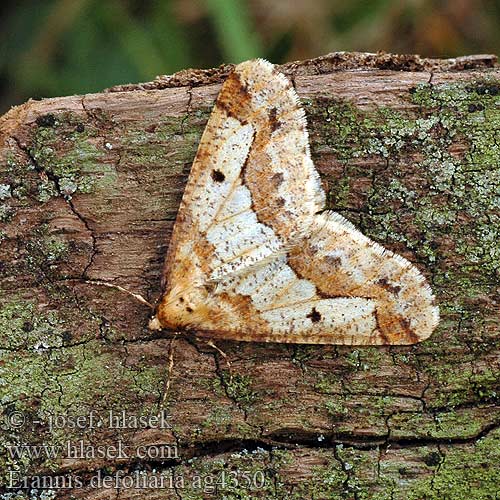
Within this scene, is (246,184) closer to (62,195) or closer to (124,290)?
(124,290)

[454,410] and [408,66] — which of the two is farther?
[408,66]

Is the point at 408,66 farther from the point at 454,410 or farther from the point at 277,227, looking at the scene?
the point at 454,410

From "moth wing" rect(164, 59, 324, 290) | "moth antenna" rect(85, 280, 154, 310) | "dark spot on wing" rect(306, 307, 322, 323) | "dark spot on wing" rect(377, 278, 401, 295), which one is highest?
"moth wing" rect(164, 59, 324, 290)

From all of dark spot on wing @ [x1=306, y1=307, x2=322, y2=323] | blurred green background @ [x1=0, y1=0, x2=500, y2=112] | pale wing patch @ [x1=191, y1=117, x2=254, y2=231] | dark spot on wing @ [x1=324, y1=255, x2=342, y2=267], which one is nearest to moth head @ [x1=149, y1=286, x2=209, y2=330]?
pale wing patch @ [x1=191, y1=117, x2=254, y2=231]

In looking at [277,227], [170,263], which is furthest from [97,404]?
[277,227]

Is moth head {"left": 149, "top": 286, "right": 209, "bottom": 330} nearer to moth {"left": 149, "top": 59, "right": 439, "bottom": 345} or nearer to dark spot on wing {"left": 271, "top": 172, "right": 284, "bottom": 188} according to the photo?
moth {"left": 149, "top": 59, "right": 439, "bottom": 345}

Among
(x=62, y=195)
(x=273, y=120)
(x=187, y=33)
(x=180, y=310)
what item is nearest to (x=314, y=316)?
(x=180, y=310)
